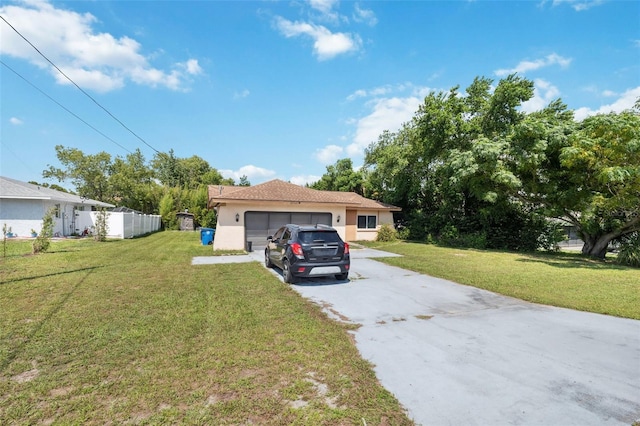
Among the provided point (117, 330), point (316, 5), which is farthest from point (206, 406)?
point (316, 5)

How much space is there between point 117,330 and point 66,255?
10449 mm

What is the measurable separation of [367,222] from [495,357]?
17695 millimetres

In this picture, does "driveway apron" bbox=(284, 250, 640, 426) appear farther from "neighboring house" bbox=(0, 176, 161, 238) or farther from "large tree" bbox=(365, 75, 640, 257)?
"neighboring house" bbox=(0, 176, 161, 238)

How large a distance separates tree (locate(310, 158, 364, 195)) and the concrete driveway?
92.2ft

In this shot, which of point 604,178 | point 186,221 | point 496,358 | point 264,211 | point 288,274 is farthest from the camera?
point 186,221

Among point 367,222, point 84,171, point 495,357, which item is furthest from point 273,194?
point 84,171

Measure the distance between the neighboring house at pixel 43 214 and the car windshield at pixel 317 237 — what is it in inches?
685

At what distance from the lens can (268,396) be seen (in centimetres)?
291

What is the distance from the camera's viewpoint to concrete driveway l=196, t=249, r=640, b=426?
2.80 meters

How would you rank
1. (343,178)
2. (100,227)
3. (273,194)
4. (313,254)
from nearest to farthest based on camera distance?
(313,254) → (273,194) → (100,227) → (343,178)

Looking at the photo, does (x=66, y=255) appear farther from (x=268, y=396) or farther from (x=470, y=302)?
(x=470, y=302)

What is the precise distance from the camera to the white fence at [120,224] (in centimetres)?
2059

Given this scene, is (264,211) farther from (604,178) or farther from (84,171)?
(84,171)

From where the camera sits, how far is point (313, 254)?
7.68 metres
